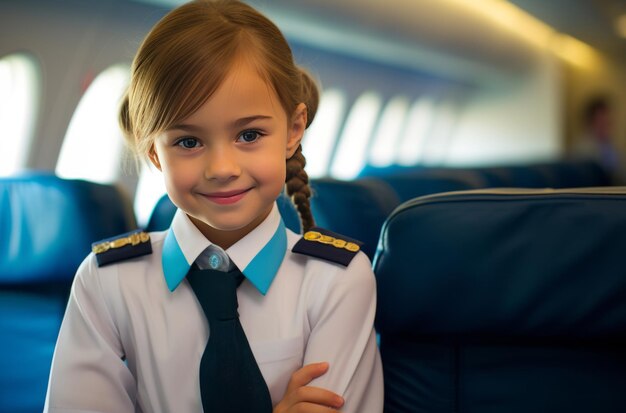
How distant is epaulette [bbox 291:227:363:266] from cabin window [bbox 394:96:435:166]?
1156 centimetres

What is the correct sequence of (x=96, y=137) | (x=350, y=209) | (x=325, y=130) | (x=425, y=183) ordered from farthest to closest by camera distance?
(x=325, y=130) → (x=96, y=137) → (x=425, y=183) → (x=350, y=209)

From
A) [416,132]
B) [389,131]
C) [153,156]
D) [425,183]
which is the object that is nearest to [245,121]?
[153,156]

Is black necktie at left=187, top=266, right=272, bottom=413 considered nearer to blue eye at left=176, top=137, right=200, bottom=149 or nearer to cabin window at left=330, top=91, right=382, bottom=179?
blue eye at left=176, top=137, right=200, bottom=149

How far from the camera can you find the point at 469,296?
1431mm

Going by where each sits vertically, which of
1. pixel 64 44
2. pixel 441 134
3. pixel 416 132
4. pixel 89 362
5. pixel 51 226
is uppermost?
pixel 64 44

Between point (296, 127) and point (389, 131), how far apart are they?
1149cm

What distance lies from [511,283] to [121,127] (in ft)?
2.96

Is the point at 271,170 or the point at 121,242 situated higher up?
the point at 271,170

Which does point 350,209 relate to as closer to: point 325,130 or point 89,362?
point 89,362

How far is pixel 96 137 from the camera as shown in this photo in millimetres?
5699

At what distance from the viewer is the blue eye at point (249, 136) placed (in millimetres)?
1390

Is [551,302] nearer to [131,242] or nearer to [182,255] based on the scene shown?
[182,255]

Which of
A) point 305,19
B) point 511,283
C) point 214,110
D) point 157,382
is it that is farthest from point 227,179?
point 305,19

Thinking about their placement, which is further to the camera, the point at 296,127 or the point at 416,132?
the point at 416,132
